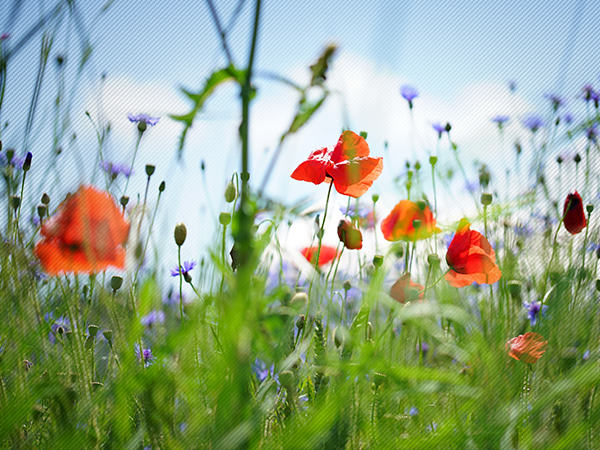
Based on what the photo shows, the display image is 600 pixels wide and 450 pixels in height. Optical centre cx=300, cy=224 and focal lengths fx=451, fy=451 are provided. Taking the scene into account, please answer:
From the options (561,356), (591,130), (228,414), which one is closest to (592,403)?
(561,356)

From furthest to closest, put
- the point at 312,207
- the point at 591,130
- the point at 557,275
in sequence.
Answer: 1. the point at 591,130
2. the point at 557,275
3. the point at 312,207

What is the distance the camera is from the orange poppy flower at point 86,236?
0.42 m

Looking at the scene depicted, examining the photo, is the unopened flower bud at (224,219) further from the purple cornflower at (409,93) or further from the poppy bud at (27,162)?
the purple cornflower at (409,93)

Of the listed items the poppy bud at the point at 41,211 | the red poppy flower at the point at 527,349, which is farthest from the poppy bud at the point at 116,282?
the red poppy flower at the point at 527,349

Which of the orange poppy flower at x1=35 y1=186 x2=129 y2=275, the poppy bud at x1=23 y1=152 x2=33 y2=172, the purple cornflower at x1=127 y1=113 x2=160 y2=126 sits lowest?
the orange poppy flower at x1=35 y1=186 x2=129 y2=275

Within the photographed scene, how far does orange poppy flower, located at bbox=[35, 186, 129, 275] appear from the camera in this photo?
1.38 ft

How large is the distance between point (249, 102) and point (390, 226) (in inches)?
23.8

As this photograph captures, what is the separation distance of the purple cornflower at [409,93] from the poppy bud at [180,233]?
0.84 metres

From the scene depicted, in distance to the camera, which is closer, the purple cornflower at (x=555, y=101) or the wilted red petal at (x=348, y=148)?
the wilted red petal at (x=348, y=148)

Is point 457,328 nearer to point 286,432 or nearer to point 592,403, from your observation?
point 592,403

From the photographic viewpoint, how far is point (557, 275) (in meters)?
0.97

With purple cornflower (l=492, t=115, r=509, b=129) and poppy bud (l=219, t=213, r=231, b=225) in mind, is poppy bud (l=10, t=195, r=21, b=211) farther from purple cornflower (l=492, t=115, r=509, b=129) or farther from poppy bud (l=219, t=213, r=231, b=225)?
purple cornflower (l=492, t=115, r=509, b=129)

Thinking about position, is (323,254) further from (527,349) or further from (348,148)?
(527,349)

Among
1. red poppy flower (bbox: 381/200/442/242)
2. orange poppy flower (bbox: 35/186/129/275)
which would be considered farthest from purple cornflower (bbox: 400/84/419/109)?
orange poppy flower (bbox: 35/186/129/275)
